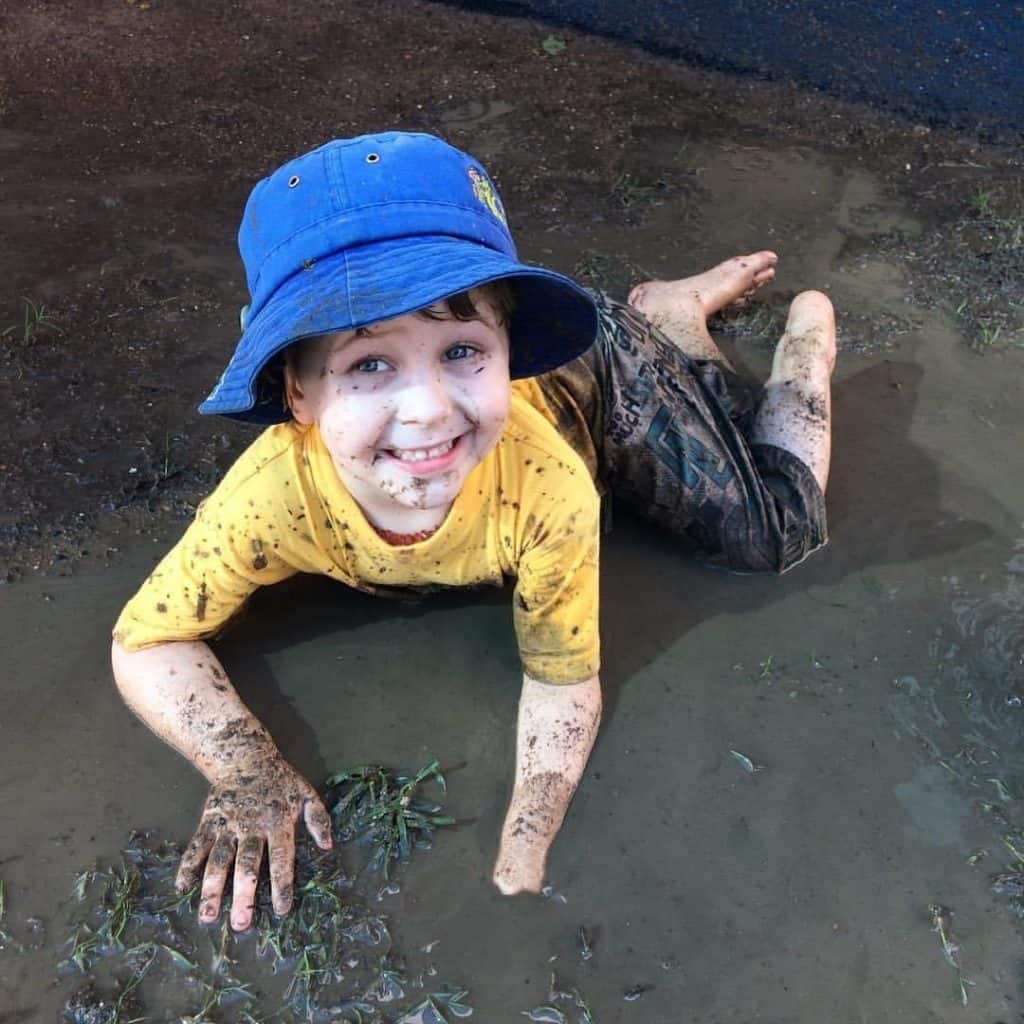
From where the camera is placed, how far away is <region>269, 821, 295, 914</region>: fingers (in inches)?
72.5

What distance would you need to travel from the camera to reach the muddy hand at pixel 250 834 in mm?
1839

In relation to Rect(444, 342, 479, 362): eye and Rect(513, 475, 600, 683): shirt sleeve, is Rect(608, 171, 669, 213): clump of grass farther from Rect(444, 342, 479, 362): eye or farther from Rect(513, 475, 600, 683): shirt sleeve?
Rect(444, 342, 479, 362): eye

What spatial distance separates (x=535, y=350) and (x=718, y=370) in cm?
95

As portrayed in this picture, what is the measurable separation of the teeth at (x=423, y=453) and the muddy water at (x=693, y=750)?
27.9 inches

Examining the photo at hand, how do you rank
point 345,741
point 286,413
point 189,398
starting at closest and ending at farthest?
1. point 286,413
2. point 345,741
3. point 189,398

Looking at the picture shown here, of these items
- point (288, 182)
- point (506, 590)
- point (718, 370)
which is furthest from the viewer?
point (718, 370)

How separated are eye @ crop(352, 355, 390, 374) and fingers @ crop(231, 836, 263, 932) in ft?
2.81

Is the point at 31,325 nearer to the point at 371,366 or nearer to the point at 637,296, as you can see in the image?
the point at 637,296

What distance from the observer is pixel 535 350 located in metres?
1.80

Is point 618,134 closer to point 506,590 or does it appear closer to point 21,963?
point 506,590

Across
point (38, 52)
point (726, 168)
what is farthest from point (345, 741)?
point (38, 52)

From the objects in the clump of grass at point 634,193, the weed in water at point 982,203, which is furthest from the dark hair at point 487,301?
the weed in water at point 982,203

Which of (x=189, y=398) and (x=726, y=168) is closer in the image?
(x=189, y=398)

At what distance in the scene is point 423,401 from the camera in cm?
156
